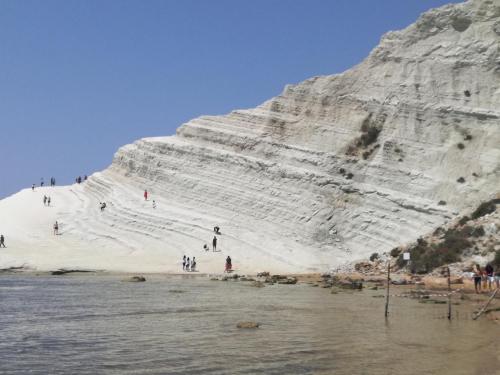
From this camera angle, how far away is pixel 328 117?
44969mm

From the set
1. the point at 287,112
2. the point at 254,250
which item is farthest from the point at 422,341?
the point at 287,112

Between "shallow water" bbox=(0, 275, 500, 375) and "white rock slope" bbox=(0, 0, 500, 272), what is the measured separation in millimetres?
13331

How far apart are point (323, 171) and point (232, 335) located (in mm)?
27364

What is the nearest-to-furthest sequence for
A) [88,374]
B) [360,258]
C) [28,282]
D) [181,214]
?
[88,374] → [28,282] → [360,258] → [181,214]

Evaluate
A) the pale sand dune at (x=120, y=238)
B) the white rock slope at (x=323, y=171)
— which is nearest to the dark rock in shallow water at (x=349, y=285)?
the white rock slope at (x=323, y=171)

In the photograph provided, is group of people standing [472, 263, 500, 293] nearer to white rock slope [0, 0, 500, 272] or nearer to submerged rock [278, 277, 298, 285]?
submerged rock [278, 277, 298, 285]

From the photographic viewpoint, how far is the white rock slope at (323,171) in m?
38.0

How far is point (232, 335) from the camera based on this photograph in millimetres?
15367

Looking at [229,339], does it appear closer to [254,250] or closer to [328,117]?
[254,250]

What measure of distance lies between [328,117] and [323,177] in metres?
5.49

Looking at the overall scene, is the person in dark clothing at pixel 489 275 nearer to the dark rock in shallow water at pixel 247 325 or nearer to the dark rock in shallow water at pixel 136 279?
the dark rock in shallow water at pixel 247 325

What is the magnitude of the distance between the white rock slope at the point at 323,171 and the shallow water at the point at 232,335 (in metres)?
13.3

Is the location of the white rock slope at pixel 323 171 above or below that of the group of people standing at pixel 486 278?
above

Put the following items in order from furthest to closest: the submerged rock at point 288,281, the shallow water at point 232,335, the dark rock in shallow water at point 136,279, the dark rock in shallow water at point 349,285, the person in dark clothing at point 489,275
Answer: the dark rock in shallow water at point 136,279 → the submerged rock at point 288,281 → the dark rock in shallow water at point 349,285 → the person in dark clothing at point 489,275 → the shallow water at point 232,335
